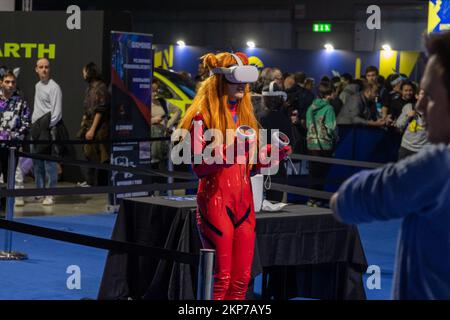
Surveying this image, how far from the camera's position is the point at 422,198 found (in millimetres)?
2205

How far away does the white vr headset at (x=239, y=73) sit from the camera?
17.8 feet

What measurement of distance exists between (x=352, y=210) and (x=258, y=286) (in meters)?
5.63

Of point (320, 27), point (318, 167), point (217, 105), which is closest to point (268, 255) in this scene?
point (217, 105)

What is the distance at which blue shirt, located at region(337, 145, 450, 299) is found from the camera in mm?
2180

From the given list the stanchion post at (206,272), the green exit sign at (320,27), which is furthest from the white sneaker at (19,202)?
the green exit sign at (320,27)

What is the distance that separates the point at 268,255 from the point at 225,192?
1.03m

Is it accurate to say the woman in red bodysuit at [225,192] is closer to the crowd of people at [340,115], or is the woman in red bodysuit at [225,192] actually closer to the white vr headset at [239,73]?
the white vr headset at [239,73]

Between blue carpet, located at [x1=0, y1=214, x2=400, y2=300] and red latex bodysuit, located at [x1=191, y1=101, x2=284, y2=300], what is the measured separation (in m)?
2.05

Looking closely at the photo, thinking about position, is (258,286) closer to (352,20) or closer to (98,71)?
(98,71)

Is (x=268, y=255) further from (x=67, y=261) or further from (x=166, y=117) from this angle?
(x=166, y=117)

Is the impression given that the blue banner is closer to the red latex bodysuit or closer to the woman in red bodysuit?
the woman in red bodysuit

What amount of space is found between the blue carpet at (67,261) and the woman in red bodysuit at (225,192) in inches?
81.4

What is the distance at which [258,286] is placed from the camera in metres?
7.81
